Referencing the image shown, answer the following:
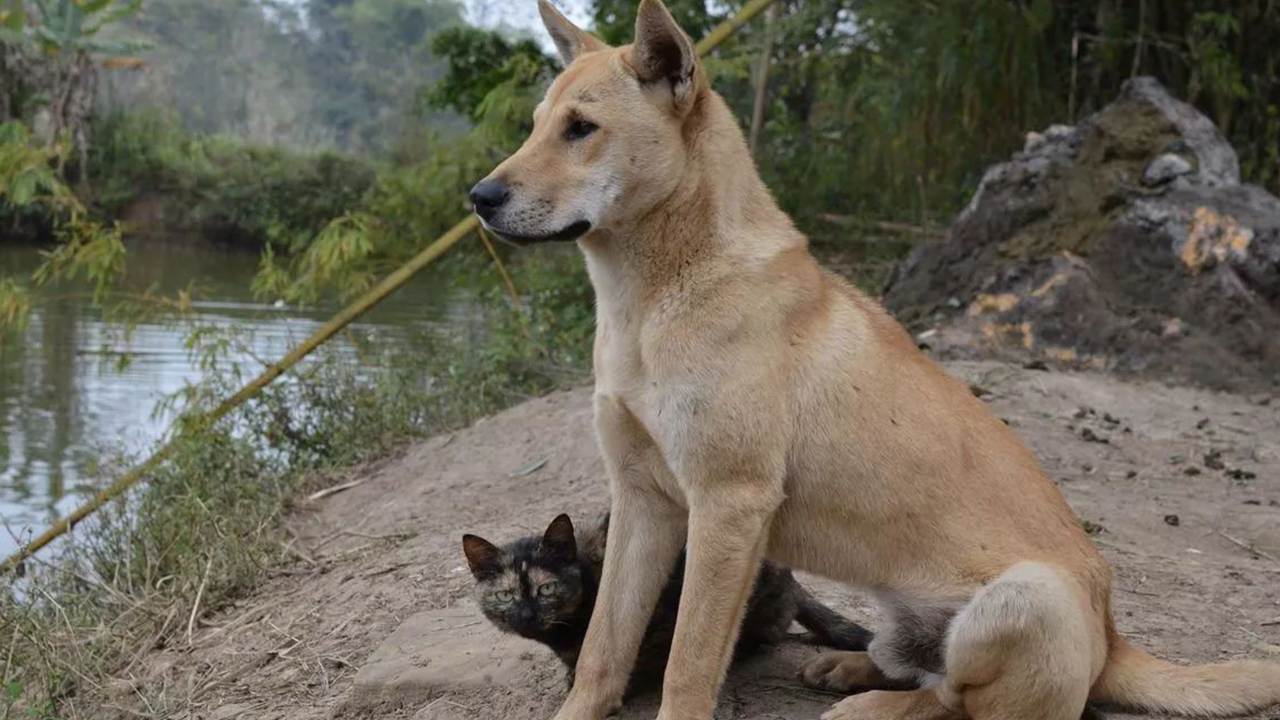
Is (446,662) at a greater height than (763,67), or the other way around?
(763,67)

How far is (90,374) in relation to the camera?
43.4 ft

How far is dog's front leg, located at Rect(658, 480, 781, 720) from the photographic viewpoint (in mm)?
3729

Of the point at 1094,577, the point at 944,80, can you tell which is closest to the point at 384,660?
the point at 1094,577

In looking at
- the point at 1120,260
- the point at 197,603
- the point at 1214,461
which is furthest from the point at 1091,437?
the point at 197,603

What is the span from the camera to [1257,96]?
12.0m

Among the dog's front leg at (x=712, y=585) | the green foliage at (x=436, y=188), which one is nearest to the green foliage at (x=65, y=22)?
the green foliage at (x=436, y=188)

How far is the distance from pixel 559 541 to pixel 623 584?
37cm

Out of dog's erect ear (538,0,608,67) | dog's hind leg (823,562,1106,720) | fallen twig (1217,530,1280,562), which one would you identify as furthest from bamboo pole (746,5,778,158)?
dog's hind leg (823,562,1106,720)

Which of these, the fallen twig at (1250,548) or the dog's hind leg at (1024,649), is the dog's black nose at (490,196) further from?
the fallen twig at (1250,548)

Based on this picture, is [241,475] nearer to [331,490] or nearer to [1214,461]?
[331,490]

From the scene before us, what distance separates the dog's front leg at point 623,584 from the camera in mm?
4086

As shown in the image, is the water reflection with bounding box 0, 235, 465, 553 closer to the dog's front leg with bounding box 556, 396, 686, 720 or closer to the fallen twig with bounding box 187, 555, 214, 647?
the fallen twig with bounding box 187, 555, 214, 647

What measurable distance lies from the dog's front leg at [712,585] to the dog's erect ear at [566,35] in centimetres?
155

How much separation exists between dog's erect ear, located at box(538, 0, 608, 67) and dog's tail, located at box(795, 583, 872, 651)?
6.32ft
